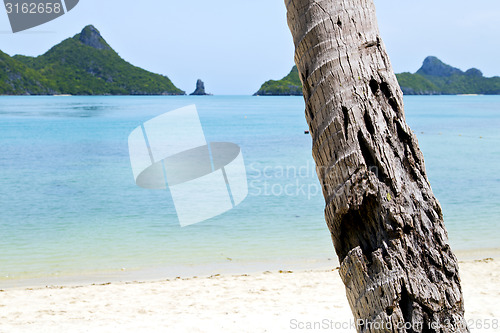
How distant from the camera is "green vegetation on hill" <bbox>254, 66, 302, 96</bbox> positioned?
149 meters

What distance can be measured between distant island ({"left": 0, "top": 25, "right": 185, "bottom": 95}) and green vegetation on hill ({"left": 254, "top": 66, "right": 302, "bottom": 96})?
1416 inches

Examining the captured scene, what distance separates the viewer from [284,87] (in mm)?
159000

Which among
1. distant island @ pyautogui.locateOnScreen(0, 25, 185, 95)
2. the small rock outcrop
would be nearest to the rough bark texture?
distant island @ pyautogui.locateOnScreen(0, 25, 185, 95)

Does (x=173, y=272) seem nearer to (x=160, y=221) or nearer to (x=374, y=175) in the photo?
(x=160, y=221)

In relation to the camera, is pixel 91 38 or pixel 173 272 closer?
pixel 173 272

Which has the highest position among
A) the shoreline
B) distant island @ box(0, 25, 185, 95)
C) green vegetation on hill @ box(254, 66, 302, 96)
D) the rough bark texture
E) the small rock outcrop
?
the small rock outcrop

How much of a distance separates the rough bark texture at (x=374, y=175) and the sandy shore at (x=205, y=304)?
12.5ft

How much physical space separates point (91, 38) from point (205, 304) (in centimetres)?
15846

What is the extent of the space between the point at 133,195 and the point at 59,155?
11743 mm

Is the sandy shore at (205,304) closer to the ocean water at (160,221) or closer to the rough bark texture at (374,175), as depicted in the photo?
the ocean water at (160,221)

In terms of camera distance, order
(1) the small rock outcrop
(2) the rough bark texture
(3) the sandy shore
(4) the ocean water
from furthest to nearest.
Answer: (1) the small rock outcrop < (4) the ocean water < (3) the sandy shore < (2) the rough bark texture

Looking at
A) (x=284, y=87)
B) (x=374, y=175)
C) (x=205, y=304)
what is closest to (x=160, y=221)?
(x=205, y=304)

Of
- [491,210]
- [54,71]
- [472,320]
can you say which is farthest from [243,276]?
[54,71]

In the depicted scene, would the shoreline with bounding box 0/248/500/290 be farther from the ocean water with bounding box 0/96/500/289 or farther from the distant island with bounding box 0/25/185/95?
the distant island with bounding box 0/25/185/95
